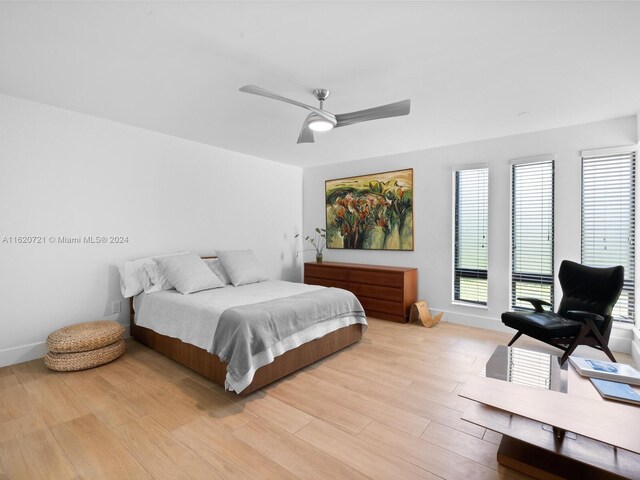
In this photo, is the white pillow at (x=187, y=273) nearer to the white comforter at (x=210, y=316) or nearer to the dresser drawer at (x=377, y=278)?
the white comforter at (x=210, y=316)

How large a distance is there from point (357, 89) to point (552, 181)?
2667 mm

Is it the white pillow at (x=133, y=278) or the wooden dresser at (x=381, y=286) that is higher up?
the white pillow at (x=133, y=278)

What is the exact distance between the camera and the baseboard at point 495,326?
3.26 metres

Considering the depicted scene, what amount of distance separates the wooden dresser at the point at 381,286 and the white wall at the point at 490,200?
0.35 m

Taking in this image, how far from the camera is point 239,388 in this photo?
2232 millimetres

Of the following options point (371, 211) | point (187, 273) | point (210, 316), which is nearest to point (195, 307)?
point (210, 316)

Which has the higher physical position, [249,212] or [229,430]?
[249,212]

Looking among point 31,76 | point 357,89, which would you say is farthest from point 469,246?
point 31,76

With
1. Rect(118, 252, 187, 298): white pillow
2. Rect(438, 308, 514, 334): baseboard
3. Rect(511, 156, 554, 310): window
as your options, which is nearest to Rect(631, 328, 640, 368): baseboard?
Rect(511, 156, 554, 310): window

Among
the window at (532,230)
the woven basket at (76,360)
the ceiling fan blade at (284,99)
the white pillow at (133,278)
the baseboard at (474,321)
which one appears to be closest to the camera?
the ceiling fan blade at (284,99)

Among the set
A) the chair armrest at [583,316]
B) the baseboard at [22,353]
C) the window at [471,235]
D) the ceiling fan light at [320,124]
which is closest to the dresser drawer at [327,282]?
the window at [471,235]

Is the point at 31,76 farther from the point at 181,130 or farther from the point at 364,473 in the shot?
the point at 364,473

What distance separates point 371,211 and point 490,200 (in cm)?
172

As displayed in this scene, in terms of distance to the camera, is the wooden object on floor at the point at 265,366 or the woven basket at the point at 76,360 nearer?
the wooden object on floor at the point at 265,366
